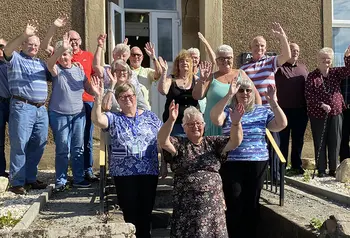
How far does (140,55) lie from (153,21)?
3.04 meters

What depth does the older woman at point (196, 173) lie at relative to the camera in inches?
143

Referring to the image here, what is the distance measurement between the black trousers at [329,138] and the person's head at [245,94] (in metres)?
2.45

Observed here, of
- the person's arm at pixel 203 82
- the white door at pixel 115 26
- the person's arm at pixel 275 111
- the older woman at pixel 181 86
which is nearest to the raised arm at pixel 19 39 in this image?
the older woman at pixel 181 86

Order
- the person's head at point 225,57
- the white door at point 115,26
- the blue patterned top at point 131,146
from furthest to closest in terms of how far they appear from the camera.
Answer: the white door at point 115,26
the person's head at point 225,57
the blue patterned top at point 131,146

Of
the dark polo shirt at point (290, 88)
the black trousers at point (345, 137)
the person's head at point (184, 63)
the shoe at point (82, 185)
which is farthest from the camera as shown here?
the black trousers at point (345, 137)

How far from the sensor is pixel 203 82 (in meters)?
4.59

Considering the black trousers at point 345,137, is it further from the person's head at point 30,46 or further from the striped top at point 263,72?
the person's head at point 30,46

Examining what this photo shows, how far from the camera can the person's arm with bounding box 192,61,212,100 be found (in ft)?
14.8

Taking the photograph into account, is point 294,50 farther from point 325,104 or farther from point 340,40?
point 340,40

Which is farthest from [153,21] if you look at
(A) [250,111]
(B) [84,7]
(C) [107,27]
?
(A) [250,111]

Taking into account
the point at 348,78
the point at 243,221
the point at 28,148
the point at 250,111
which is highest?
the point at 348,78

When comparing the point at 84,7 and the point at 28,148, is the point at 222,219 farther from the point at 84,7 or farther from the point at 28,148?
the point at 84,7

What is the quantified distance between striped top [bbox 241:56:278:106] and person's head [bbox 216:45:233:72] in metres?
0.54

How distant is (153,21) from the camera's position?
8.42m
